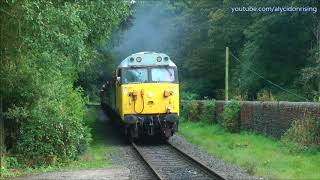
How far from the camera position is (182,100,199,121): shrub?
1305 inches

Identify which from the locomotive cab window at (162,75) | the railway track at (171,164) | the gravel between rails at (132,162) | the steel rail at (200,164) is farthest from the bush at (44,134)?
the locomotive cab window at (162,75)

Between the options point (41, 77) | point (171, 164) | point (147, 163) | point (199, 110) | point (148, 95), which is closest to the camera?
point (41, 77)

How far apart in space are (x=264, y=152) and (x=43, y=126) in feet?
21.3

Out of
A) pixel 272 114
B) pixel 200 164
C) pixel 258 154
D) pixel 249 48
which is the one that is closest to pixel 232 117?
pixel 272 114

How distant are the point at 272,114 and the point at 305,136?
14.3 feet

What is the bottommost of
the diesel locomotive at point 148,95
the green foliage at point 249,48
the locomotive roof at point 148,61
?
the diesel locomotive at point 148,95

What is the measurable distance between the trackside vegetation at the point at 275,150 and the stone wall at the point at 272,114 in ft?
1.03

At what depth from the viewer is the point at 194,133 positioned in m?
26.5

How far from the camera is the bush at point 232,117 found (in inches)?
981

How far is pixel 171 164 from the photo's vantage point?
662 inches

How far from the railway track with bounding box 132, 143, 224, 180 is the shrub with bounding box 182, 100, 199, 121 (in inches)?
436

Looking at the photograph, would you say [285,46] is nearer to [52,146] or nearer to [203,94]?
[203,94]

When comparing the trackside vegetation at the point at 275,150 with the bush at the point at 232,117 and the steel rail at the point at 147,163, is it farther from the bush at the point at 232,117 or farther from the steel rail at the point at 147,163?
the steel rail at the point at 147,163

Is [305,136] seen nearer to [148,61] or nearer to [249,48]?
[148,61]
